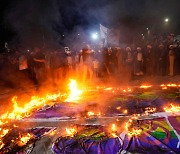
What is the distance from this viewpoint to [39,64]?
11.9 metres

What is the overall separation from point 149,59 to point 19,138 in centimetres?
887

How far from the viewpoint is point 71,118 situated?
237 inches

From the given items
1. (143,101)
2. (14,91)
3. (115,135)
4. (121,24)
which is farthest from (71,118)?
(121,24)

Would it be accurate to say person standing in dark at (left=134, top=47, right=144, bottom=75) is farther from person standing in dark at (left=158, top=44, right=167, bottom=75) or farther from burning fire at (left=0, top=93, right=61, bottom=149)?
burning fire at (left=0, top=93, right=61, bottom=149)

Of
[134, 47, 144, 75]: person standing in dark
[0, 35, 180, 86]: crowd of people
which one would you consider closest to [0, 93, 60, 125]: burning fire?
[0, 35, 180, 86]: crowd of people

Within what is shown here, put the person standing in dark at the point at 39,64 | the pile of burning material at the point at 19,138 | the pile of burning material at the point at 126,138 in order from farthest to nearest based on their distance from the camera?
the person standing in dark at the point at 39,64 → the pile of burning material at the point at 19,138 → the pile of burning material at the point at 126,138

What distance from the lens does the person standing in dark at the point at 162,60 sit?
12095mm

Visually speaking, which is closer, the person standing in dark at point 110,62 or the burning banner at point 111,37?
the person standing in dark at point 110,62

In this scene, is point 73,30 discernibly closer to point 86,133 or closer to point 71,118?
point 71,118

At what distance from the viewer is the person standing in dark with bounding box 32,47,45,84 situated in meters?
11.7

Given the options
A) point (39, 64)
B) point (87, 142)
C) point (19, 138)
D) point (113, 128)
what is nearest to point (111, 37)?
point (39, 64)

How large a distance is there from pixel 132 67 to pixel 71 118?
748cm

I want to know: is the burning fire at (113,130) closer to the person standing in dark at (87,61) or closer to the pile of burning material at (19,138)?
the pile of burning material at (19,138)

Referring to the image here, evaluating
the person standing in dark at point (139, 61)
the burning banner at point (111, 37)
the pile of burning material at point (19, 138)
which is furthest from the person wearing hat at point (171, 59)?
the pile of burning material at point (19, 138)
